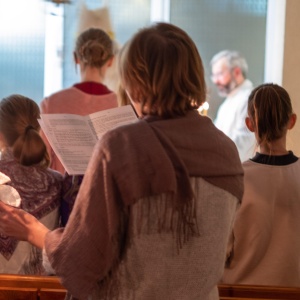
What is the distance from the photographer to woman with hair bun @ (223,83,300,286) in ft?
8.12

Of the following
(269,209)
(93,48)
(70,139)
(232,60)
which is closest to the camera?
(70,139)

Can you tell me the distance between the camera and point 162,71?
5.26ft

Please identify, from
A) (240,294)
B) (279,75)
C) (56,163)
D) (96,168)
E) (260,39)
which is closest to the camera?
(96,168)

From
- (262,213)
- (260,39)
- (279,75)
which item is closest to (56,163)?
(262,213)

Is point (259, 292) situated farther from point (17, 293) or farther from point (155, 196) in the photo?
point (155, 196)

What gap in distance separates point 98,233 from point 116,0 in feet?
12.2

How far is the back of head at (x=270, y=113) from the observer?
2.49 metres

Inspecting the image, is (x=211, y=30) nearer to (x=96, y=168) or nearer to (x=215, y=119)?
(x=215, y=119)

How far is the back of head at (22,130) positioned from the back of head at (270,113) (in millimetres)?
759

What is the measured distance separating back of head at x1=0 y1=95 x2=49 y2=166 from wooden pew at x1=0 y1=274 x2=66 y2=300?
440 mm

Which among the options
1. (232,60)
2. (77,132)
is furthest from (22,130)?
(232,60)

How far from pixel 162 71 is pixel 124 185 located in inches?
10.6

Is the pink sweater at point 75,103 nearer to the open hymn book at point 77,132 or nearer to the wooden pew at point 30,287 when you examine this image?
the open hymn book at point 77,132

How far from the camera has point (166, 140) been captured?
157cm
